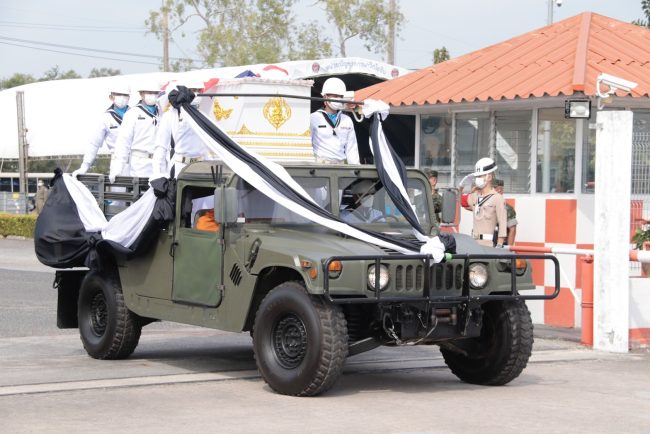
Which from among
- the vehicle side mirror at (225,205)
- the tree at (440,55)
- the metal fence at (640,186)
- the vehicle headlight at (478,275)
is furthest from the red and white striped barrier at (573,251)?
the tree at (440,55)

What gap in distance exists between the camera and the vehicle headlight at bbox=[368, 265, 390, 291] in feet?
27.9

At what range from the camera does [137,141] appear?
1280 cm

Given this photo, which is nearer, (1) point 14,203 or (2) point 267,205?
(2) point 267,205

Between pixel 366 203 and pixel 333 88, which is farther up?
pixel 333 88

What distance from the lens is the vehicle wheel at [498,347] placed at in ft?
30.8

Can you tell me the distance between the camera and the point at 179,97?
407 inches

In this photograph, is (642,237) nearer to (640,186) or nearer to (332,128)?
(640,186)

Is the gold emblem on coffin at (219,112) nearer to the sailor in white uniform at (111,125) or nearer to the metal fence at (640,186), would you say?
the sailor in white uniform at (111,125)

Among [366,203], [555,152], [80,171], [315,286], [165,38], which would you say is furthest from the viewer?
[165,38]

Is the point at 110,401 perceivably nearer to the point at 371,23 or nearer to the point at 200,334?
the point at 200,334

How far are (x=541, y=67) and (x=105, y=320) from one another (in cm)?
724

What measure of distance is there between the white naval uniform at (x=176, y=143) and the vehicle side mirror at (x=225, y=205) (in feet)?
4.41

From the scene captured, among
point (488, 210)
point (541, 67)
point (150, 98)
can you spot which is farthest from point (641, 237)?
point (150, 98)

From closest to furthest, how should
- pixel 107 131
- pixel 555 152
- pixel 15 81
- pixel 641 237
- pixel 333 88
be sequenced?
pixel 333 88 < pixel 107 131 < pixel 641 237 < pixel 555 152 < pixel 15 81
